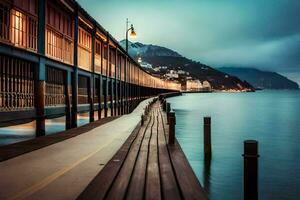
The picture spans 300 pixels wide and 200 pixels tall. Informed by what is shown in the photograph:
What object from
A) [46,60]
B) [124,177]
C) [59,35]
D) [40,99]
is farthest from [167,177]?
[59,35]

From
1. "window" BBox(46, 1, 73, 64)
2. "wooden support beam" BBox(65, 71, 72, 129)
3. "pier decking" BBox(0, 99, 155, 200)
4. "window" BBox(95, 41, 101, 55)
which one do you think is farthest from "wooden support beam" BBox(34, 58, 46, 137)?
"window" BBox(95, 41, 101, 55)

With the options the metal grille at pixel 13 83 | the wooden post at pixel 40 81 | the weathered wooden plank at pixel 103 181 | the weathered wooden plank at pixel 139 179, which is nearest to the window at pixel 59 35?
the wooden post at pixel 40 81

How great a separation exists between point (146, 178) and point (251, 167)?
2.47 metres

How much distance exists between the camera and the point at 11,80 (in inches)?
686

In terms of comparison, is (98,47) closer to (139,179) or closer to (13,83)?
(13,83)

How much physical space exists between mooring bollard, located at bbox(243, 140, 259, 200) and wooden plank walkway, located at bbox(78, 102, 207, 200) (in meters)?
0.78

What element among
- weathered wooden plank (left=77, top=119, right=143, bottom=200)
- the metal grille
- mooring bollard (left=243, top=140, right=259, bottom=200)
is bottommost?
weathered wooden plank (left=77, top=119, right=143, bottom=200)

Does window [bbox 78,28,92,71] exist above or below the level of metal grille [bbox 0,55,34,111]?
above

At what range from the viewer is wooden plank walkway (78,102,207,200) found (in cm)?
641

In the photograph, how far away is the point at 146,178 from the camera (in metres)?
7.70

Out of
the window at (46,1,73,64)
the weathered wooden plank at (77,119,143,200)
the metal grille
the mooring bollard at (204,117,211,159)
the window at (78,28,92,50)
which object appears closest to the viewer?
the weathered wooden plank at (77,119,143,200)

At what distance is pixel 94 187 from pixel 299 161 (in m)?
15.9

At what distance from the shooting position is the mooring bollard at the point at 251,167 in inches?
234

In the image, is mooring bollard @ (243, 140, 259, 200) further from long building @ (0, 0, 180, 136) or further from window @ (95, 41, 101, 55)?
window @ (95, 41, 101, 55)
